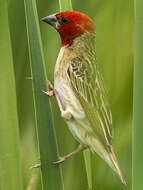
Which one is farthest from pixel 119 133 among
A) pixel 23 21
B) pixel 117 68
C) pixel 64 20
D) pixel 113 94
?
pixel 23 21

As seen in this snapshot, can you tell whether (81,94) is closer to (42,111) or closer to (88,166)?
(88,166)

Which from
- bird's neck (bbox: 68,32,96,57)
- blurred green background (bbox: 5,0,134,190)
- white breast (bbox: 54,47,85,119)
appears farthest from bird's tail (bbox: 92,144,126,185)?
bird's neck (bbox: 68,32,96,57)

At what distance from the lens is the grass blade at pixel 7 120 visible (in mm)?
1169

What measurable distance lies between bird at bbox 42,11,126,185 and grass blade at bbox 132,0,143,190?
0.39m

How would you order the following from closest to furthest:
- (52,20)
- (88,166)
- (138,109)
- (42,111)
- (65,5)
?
(138,109) < (42,111) < (88,166) < (65,5) < (52,20)

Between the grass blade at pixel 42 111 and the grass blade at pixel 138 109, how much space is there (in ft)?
0.93

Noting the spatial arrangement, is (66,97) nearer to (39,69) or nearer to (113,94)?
(113,94)

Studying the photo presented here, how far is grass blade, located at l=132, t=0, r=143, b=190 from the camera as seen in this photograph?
41.3 inches

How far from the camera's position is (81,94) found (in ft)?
5.49

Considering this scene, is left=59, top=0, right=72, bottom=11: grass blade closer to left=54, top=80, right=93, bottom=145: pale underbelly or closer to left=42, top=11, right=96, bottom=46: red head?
left=42, top=11, right=96, bottom=46: red head

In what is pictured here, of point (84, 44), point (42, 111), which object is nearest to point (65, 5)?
point (84, 44)

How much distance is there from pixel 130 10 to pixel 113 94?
0.52 meters

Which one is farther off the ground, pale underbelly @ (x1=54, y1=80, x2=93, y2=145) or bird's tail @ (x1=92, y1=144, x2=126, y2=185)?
pale underbelly @ (x1=54, y1=80, x2=93, y2=145)

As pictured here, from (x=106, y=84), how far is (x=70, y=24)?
417mm
